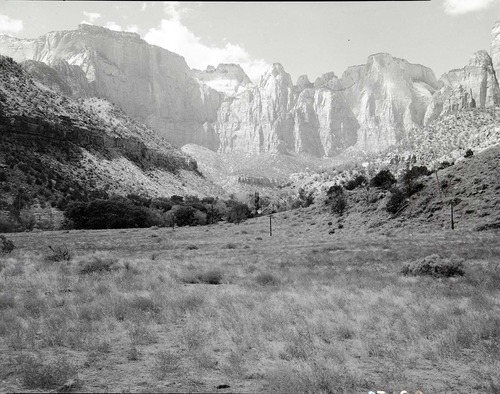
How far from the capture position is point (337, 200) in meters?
69.8

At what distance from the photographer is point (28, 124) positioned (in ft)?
320

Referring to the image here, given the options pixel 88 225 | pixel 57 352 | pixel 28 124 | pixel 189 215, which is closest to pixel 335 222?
pixel 189 215

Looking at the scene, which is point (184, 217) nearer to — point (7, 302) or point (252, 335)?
point (7, 302)

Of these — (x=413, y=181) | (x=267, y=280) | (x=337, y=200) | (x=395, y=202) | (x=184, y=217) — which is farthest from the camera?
(x=184, y=217)

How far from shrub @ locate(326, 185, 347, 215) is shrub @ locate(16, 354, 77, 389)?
209 feet

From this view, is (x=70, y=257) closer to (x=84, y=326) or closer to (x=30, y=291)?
(x=30, y=291)

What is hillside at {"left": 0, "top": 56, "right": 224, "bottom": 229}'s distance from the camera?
83375 millimetres

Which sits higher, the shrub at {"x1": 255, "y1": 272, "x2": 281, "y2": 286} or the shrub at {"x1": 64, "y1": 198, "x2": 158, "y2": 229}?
the shrub at {"x1": 64, "y1": 198, "x2": 158, "y2": 229}

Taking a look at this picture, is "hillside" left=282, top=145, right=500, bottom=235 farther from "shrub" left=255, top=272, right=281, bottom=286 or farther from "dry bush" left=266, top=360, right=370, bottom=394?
"dry bush" left=266, top=360, right=370, bottom=394

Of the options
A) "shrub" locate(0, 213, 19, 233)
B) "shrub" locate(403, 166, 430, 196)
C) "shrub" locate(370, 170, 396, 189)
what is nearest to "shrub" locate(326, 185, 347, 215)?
"shrub" locate(370, 170, 396, 189)

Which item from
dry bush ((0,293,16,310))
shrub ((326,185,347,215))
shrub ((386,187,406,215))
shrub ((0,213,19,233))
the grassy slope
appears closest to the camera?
dry bush ((0,293,16,310))

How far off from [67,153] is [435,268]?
10487 cm

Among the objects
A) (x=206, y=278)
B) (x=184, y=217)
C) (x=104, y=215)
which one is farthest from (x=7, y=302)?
(x=184, y=217)

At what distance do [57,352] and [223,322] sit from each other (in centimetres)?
376
